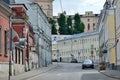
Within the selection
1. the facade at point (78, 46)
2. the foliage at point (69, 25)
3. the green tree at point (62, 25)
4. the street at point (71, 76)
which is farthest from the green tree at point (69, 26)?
the street at point (71, 76)

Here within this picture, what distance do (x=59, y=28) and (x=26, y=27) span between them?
121364 mm

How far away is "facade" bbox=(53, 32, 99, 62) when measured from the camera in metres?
130

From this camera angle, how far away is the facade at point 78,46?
5113 inches

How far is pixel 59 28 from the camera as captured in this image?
578 ft

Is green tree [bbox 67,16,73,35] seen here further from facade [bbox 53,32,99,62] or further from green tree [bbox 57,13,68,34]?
facade [bbox 53,32,99,62]

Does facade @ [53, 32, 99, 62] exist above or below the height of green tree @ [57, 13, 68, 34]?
below

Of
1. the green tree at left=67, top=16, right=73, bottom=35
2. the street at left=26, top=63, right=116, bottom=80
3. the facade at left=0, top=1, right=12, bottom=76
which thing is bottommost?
the street at left=26, top=63, right=116, bottom=80

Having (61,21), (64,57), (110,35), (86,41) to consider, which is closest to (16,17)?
(110,35)

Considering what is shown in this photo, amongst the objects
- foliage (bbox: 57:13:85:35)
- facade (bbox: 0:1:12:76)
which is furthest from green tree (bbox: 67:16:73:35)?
facade (bbox: 0:1:12:76)

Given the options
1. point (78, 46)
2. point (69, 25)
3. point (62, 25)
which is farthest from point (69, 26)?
point (78, 46)

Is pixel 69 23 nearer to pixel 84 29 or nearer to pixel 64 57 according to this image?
pixel 84 29

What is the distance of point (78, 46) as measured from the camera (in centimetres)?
13900

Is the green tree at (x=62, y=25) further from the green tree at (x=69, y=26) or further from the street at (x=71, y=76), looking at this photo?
the street at (x=71, y=76)

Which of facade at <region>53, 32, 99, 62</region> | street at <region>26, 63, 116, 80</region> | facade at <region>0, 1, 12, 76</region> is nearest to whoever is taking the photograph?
street at <region>26, 63, 116, 80</region>
